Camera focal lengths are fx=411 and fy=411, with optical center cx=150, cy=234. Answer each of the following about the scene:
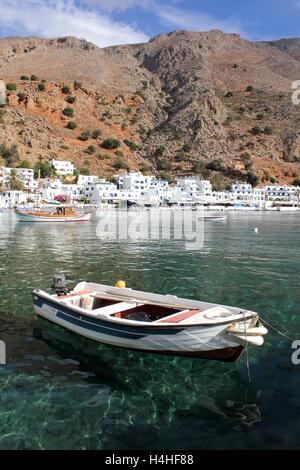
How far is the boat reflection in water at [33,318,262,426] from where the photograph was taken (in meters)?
9.37

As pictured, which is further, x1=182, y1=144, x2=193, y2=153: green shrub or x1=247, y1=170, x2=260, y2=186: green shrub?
x1=182, y1=144, x2=193, y2=153: green shrub

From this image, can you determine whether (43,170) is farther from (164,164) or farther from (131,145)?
(164,164)

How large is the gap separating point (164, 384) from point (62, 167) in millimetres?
130292

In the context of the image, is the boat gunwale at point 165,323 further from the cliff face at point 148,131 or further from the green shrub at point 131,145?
the green shrub at point 131,145

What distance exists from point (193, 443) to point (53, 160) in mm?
135476

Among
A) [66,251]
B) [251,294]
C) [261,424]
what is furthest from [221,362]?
[66,251]

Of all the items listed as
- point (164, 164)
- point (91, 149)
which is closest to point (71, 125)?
point (91, 149)

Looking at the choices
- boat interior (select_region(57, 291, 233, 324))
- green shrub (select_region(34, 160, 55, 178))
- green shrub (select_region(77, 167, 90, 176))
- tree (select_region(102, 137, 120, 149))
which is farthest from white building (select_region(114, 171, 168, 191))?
boat interior (select_region(57, 291, 233, 324))

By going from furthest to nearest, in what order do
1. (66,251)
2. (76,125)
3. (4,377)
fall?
1. (76,125)
2. (66,251)
3. (4,377)

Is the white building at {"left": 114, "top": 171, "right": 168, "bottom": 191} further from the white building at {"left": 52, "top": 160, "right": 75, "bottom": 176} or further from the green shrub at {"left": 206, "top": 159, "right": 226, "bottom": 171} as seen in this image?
the green shrub at {"left": 206, "top": 159, "right": 226, "bottom": 171}

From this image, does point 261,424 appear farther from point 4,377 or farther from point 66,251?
point 66,251

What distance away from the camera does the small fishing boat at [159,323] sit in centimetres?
1105

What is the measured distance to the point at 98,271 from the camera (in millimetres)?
25984
